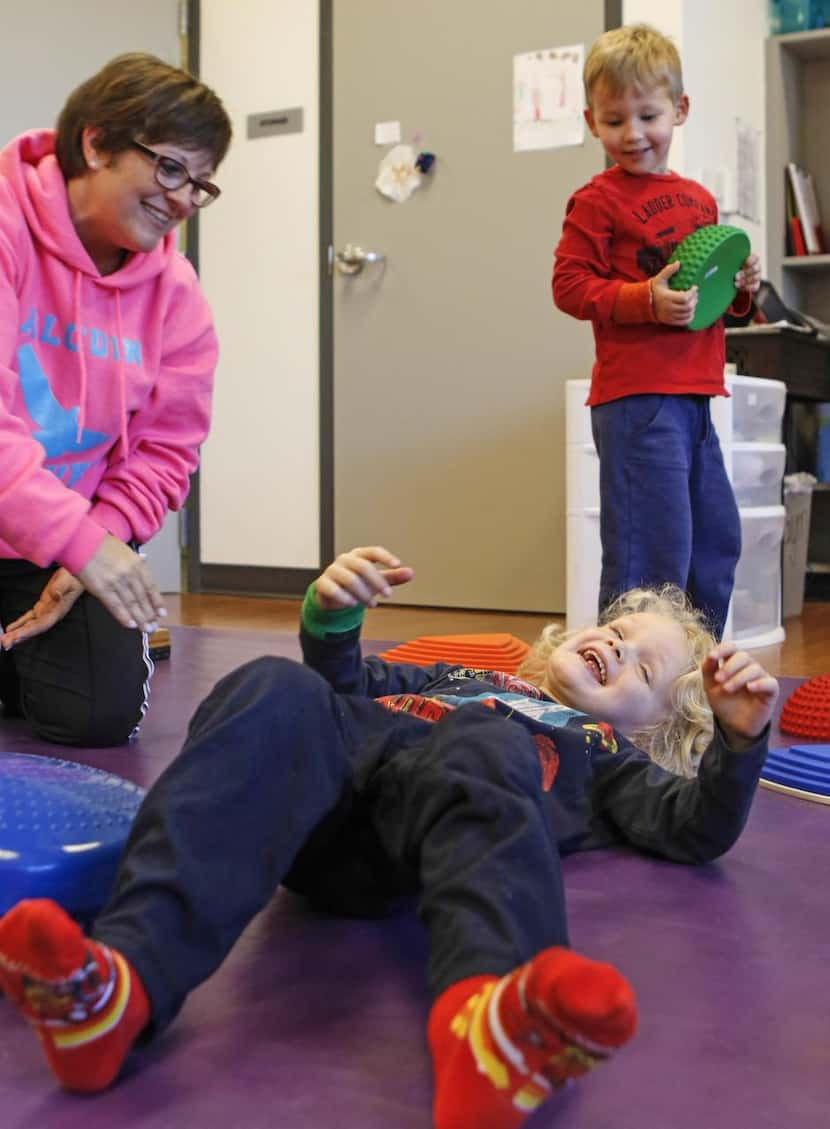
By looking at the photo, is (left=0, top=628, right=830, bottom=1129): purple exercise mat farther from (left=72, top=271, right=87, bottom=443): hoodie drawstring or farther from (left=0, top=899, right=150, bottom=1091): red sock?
(left=72, top=271, right=87, bottom=443): hoodie drawstring

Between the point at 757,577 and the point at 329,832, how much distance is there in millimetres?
2445

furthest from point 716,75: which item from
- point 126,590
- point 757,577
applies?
point 126,590

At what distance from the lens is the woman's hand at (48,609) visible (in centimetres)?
184

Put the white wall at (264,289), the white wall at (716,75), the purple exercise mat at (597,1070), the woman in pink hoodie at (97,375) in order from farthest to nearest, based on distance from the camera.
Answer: the white wall at (264,289)
the white wall at (716,75)
the woman in pink hoodie at (97,375)
the purple exercise mat at (597,1070)

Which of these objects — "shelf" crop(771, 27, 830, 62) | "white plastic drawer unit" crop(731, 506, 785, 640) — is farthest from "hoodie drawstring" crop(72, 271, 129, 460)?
"shelf" crop(771, 27, 830, 62)

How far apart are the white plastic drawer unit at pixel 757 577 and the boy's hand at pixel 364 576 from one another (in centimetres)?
219

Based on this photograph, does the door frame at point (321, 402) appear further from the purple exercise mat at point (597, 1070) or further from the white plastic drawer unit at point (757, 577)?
the purple exercise mat at point (597, 1070)

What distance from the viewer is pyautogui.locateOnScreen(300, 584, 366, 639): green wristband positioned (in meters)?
1.21

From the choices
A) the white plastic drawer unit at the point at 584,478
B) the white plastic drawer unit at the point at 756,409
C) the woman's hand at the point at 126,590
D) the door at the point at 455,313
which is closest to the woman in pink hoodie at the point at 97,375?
the woman's hand at the point at 126,590

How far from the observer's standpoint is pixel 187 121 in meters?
1.63

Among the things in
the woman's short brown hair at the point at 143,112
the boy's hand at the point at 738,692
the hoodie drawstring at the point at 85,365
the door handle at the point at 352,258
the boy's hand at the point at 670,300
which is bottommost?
the boy's hand at the point at 738,692

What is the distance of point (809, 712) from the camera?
1.95 metres

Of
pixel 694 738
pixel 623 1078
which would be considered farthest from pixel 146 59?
pixel 623 1078

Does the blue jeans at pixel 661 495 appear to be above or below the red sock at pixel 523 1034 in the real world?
above
